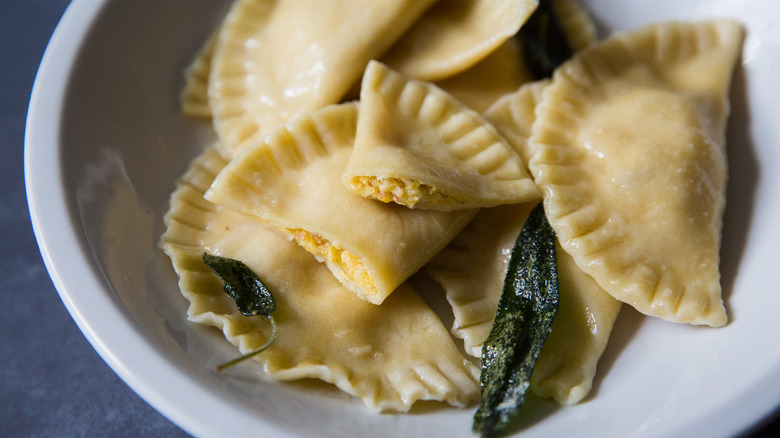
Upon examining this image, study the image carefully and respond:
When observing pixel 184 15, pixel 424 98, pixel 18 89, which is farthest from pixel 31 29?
pixel 424 98

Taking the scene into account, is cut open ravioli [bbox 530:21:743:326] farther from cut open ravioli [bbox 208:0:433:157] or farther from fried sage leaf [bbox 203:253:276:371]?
fried sage leaf [bbox 203:253:276:371]

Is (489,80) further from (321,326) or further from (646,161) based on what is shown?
(321,326)

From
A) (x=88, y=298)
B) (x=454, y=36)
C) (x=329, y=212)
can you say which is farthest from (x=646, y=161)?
(x=88, y=298)

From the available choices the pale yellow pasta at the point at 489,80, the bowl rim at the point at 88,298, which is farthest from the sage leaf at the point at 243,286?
the pale yellow pasta at the point at 489,80

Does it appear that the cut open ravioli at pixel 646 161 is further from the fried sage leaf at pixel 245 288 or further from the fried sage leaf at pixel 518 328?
the fried sage leaf at pixel 245 288

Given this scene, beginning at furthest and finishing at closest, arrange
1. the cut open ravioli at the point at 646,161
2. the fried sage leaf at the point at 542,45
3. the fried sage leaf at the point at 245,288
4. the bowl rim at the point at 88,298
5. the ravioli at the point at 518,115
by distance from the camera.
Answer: the fried sage leaf at the point at 542,45
the ravioli at the point at 518,115
the cut open ravioli at the point at 646,161
the fried sage leaf at the point at 245,288
the bowl rim at the point at 88,298

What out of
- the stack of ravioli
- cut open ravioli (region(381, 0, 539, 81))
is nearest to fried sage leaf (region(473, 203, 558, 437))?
the stack of ravioli
